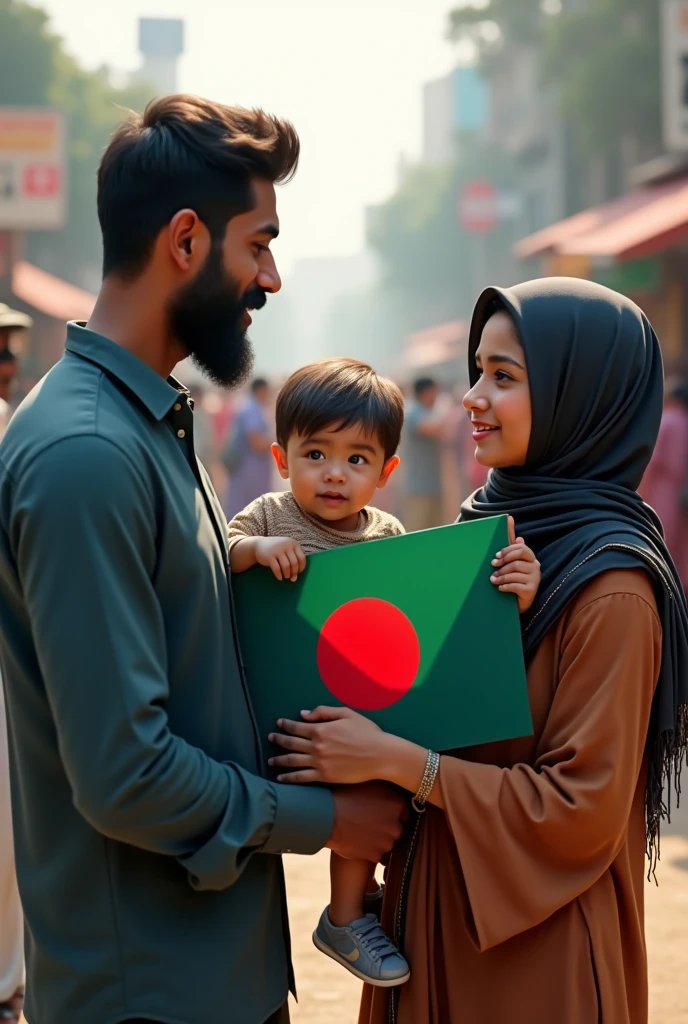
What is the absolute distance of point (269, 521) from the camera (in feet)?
9.01

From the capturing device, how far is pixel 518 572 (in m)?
2.22

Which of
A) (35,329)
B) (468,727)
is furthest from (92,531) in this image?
(35,329)

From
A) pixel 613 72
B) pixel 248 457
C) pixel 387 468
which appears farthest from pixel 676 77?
pixel 613 72

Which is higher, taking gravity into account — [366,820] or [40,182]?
[40,182]

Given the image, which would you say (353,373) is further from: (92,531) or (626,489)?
(92,531)

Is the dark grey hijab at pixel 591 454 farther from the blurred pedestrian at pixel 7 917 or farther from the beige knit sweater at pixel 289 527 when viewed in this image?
the blurred pedestrian at pixel 7 917

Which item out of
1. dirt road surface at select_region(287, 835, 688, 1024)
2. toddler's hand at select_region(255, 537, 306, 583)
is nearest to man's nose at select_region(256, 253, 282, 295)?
toddler's hand at select_region(255, 537, 306, 583)

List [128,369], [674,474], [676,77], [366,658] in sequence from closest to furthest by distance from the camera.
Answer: [128,369], [366,658], [674,474], [676,77]

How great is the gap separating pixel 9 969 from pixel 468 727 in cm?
222

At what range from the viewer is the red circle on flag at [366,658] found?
2217 millimetres

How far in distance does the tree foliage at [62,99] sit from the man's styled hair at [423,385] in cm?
3005

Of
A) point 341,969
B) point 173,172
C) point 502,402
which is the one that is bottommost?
point 341,969

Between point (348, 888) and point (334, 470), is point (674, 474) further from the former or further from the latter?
point (348, 888)

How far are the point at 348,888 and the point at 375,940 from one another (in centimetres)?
11
